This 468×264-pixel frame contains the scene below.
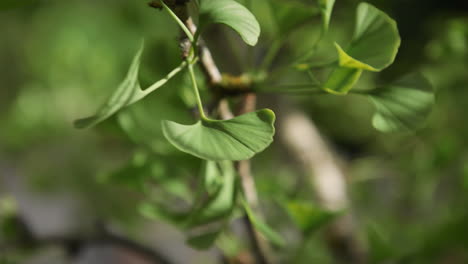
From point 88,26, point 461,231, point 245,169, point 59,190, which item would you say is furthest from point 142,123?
point 88,26

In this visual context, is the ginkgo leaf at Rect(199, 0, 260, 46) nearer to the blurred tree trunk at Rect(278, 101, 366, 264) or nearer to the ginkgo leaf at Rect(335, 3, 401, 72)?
the ginkgo leaf at Rect(335, 3, 401, 72)

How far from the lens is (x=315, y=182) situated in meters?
0.52

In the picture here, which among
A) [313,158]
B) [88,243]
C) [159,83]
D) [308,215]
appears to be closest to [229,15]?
[159,83]

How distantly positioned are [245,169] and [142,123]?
73 mm

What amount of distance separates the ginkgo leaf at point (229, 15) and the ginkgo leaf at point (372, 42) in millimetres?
34

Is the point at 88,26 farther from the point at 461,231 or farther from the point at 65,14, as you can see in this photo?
the point at 461,231

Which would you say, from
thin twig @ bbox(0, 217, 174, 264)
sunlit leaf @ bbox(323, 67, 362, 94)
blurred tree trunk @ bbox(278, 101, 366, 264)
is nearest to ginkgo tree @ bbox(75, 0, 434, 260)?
sunlit leaf @ bbox(323, 67, 362, 94)

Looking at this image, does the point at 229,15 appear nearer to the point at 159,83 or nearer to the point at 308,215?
the point at 159,83

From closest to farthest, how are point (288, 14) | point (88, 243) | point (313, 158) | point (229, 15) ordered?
point (229, 15), point (288, 14), point (88, 243), point (313, 158)

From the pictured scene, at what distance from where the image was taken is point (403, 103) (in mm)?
190

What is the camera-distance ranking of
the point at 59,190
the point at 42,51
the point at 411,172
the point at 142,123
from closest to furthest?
the point at 142,123 < the point at 411,172 < the point at 59,190 < the point at 42,51

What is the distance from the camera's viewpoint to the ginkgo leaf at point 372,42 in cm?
16

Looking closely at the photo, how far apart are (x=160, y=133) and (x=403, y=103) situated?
0.53 feet

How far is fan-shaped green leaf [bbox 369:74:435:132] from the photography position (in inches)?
7.1
